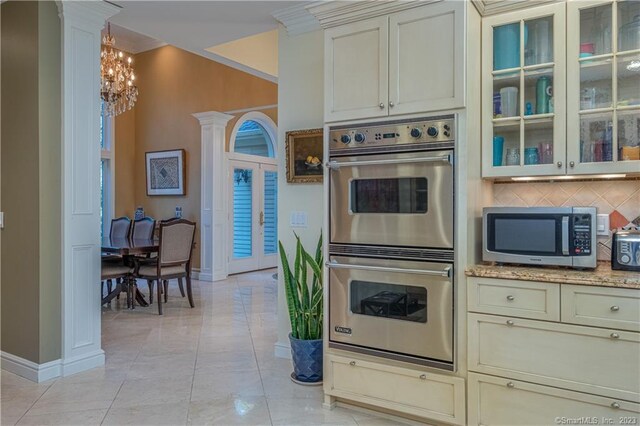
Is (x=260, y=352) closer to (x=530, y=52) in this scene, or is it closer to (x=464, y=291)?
(x=464, y=291)

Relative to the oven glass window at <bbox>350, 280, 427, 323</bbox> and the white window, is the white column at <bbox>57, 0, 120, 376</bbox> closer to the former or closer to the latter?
the oven glass window at <bbox>350, 280, 427, 323</bbox>

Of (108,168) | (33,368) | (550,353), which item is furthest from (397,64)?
(108,168)

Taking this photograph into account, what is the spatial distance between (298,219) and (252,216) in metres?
4.74

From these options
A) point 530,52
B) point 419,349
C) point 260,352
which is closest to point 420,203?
point 419,349

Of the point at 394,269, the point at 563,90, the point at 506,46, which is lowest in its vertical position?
the point at 394,269

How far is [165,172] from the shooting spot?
7.59m

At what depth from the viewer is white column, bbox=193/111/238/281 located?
712 centimetres

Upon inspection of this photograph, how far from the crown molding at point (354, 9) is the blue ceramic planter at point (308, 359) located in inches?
79.4

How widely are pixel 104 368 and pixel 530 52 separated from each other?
11.6 ft

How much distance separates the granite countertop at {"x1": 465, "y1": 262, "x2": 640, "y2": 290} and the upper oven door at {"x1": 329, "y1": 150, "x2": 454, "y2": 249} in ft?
0.78

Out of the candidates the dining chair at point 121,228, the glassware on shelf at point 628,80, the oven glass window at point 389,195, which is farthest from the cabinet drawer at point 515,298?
the dining chair at point 121,228

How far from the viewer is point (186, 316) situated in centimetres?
485

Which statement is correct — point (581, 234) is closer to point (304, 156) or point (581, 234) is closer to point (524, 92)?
point (524, 92)

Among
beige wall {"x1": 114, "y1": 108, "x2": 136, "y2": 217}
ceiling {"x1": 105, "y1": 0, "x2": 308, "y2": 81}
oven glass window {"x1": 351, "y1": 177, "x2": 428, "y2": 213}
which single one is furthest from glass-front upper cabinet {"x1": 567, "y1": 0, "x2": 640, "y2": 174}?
beige wall {"x1": 114, "y1": 108, "x2": 136, "y2": 217}
